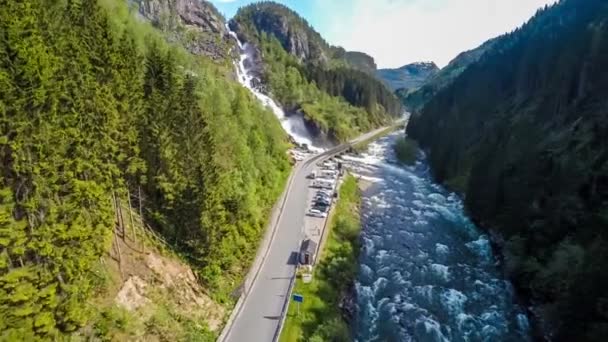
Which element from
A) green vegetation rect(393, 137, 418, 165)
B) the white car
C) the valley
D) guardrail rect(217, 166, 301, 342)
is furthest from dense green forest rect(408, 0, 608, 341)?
guardrail rect(217, 166, 301, 342)

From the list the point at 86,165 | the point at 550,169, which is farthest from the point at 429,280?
the point at 86,165

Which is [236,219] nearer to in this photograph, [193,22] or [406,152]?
[406,152]

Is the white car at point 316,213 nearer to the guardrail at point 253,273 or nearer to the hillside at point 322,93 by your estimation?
the guardrail at point 253,273

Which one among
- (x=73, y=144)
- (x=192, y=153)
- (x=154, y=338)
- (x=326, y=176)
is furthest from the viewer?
(x=326, y=176)

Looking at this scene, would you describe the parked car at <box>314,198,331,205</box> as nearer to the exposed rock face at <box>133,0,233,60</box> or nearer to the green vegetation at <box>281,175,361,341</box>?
the green vegetation at <box>281,175,361,341</box>

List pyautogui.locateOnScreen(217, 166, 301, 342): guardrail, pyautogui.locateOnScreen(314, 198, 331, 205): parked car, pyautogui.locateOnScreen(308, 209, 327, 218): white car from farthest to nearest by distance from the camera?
pyautogui.locateOnScreen(314, 198, 331, 205): parked car < pyautogui.locateOnScreen(308, 209, 327, 218): white car < pyautogui.locateOnScreen(217, 166, 301, 342): guardrail

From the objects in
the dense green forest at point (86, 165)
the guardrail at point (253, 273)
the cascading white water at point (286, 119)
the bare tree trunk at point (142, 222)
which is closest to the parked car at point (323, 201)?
the guardrail at point (253, 273)

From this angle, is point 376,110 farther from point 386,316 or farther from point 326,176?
point 386,316

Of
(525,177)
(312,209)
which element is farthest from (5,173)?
(525,177)
